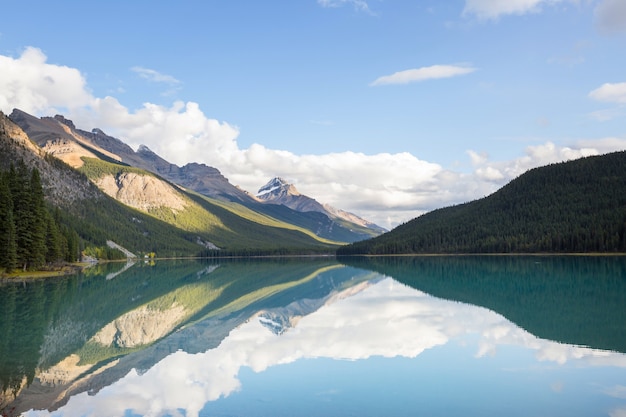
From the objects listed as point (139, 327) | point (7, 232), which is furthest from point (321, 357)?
point (7, 232)

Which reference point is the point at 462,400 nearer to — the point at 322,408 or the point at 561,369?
the point at 322,408

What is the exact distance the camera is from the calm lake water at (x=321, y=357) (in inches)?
851

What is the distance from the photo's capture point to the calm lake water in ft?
70.9

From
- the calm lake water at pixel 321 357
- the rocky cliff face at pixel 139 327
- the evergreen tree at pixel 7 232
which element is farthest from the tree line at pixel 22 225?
the rocky cliff face at pixel 139 327

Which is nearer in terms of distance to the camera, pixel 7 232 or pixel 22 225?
pixel 7 232

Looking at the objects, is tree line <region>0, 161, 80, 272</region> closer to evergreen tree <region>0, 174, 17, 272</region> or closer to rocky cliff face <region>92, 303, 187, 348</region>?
evergreen tree <region>0, 174, 17, 272</region>

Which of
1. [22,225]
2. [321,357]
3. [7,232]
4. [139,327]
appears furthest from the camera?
[22,225]

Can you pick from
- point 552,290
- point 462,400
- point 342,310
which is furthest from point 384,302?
point 462,400

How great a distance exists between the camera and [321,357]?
102ft

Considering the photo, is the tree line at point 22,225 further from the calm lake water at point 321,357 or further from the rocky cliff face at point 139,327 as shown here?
the rocky cliff face at point 139,327

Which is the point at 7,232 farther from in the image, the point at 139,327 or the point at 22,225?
the point at 139,327

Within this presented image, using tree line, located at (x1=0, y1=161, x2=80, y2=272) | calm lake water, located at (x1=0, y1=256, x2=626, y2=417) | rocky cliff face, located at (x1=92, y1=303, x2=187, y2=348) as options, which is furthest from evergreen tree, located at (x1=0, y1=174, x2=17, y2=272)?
rocky cliff face, located at (x1=92, y1=303, x2=187, y2=348)

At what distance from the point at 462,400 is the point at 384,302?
38302mm

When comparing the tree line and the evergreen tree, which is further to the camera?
the tree line
